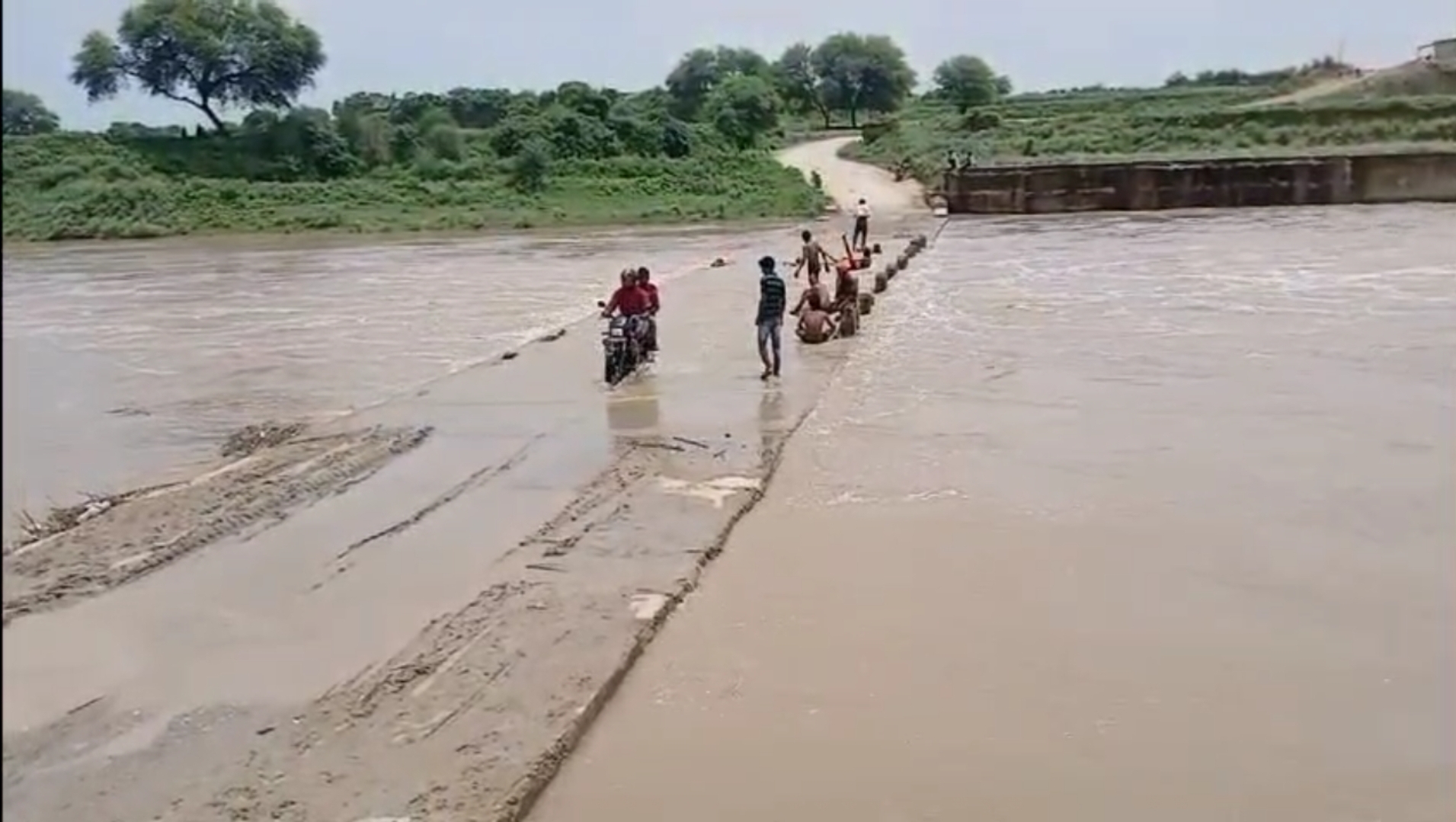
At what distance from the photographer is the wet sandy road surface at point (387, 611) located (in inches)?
230

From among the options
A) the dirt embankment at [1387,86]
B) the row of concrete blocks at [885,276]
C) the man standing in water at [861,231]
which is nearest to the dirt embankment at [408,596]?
the row of concrete blocks at [885,276]

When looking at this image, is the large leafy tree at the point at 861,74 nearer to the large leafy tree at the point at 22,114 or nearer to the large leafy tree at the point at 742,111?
the large leafy tree at the point at 742,111

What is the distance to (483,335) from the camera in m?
21.9

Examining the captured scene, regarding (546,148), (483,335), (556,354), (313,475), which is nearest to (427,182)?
(546,148)

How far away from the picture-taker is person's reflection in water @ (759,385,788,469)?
1169cm

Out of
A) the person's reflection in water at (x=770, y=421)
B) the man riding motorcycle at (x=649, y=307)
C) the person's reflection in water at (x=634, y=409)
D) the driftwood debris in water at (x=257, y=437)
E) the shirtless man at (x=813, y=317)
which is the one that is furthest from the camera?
the shirtless man at (x=813, y=317)

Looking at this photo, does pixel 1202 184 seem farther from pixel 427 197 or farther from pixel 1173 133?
pixel 427 197

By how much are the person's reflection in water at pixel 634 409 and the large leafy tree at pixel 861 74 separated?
77.1 metres

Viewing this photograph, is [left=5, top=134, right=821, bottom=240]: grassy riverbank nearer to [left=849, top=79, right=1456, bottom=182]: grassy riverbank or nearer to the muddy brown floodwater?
[left=849, top=79, right=1456, bottom=182]: grassy riverbank

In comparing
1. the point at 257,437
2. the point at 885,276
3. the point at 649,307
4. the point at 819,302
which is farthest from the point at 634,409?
the point at 885,276

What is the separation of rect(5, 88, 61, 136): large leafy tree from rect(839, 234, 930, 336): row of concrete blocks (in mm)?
16724

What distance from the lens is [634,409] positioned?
13758mm

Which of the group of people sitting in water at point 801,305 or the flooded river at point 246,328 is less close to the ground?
the group of people sitting in water at point 801,305

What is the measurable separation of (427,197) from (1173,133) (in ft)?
92.7
